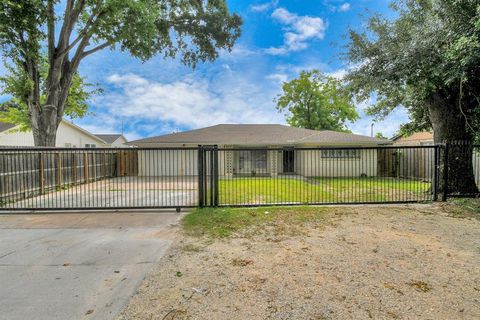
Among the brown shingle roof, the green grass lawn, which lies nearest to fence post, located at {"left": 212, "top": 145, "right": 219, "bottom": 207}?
the green grass lawn

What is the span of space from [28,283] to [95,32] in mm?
11496

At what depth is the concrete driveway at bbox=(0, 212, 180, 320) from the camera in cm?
263

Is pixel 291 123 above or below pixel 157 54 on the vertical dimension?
below

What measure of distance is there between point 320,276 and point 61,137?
2268 centimetres

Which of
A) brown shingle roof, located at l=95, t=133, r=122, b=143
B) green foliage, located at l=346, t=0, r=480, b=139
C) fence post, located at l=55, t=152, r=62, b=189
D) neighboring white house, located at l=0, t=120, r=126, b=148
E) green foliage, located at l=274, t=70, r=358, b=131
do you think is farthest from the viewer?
brown shingle roof, located at l=95, t=133, r=122, b=143

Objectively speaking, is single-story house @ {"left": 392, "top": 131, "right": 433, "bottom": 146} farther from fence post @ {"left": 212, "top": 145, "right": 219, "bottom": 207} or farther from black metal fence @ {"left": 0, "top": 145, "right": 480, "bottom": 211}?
fence post @ {"left": 212, "top": 145, "right": 219, "bottom": 207}

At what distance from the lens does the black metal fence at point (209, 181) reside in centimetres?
721

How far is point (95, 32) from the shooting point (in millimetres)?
11305

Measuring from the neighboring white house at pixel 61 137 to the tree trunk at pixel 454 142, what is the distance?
22469mm

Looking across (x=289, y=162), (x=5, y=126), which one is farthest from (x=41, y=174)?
(x=289, y=162)

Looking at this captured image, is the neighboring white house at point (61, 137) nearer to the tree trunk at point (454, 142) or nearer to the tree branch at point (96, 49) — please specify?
the tree branch at point (96, 49)

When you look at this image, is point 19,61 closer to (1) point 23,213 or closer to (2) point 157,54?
(2) point 157,54

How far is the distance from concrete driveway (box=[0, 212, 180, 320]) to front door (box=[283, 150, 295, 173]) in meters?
12.7

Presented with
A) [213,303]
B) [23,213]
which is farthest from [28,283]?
[23,213]
